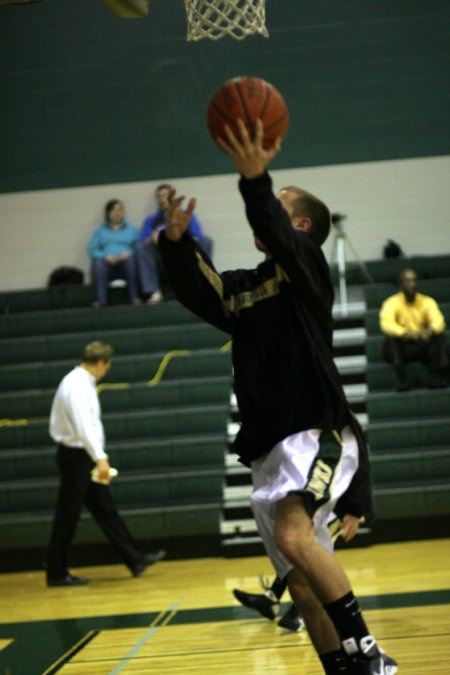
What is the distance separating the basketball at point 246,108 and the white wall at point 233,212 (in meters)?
8.43

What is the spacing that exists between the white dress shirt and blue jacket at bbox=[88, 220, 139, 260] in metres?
4.25

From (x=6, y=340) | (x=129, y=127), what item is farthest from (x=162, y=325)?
(x=129, y=127)

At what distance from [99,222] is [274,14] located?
2.96 meters

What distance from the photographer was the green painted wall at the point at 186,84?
1139 centimetres

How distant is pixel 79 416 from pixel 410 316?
12.3ft

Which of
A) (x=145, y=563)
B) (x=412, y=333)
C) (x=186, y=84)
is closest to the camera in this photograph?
(x=145, y=563)

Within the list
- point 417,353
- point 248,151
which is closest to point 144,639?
point 248,151

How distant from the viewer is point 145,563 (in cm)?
724

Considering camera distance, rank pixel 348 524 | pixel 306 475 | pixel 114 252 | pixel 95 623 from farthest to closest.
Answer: pixel 114 252 → pixel 95 623 → pixel 348 524 → pixel 306 475

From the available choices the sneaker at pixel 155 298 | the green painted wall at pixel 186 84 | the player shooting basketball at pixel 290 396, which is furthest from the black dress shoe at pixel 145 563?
the green painted wall at pixel 186 84

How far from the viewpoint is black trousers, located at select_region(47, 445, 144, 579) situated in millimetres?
6977

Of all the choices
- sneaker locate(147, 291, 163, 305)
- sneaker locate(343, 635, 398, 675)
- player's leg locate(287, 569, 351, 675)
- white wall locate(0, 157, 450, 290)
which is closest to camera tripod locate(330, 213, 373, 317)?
white wall locate(0, 157, 450, 290)

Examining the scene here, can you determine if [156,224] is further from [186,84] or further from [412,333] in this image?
[412,333]

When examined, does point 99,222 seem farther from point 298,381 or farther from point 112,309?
point 298,381
